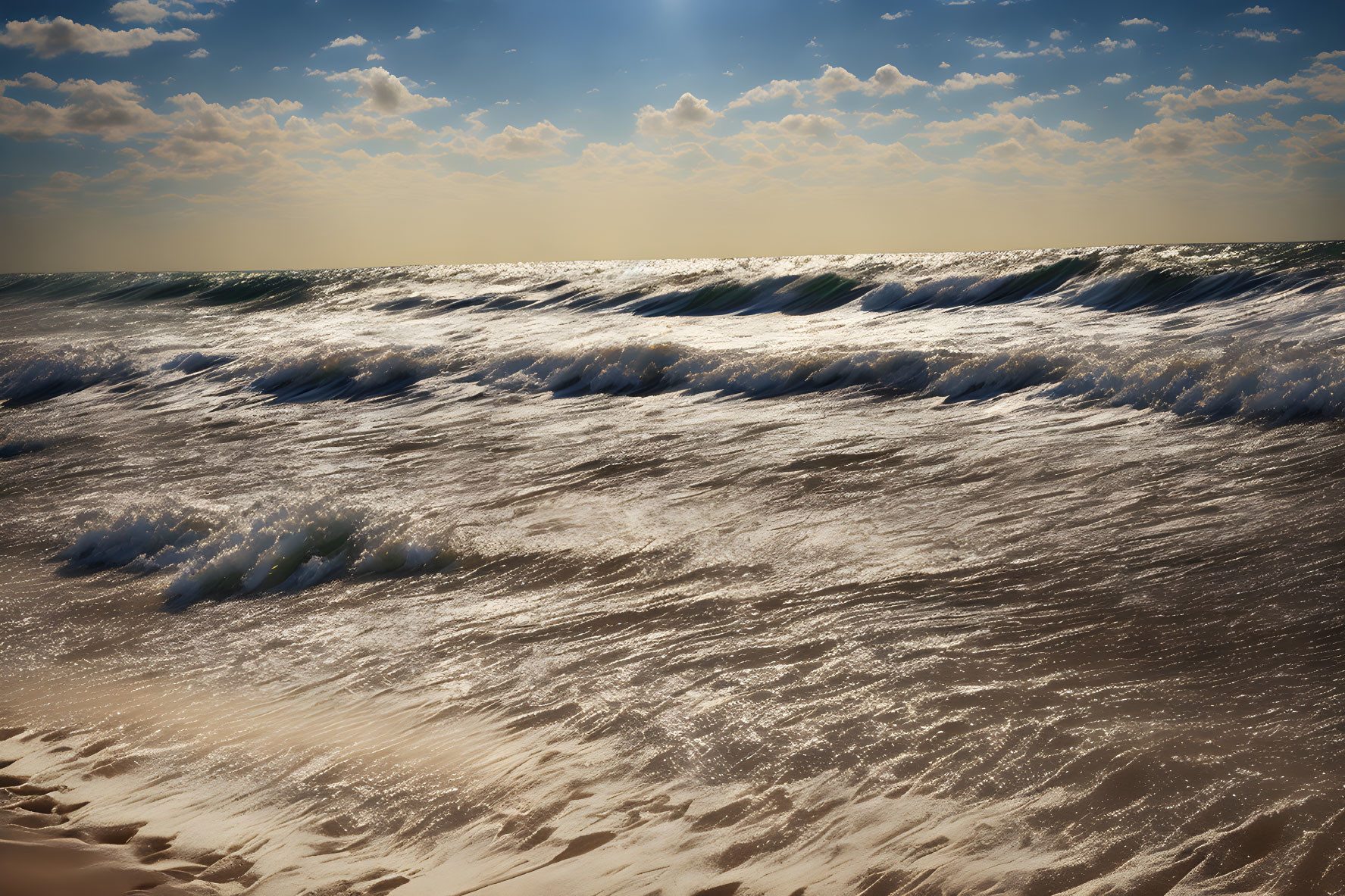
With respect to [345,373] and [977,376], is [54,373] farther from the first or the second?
[977,376]

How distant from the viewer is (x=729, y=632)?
4605 mm

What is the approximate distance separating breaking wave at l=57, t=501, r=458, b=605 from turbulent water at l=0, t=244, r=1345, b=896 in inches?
1.2

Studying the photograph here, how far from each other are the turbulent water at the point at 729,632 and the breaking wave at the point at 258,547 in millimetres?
30

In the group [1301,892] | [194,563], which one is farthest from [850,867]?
[194,563]

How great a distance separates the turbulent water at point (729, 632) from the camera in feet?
9.85

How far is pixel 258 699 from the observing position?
4.39 metres

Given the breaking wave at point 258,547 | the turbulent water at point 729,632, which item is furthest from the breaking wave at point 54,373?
the breaking wave at point 258,547

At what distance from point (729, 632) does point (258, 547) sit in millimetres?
3628

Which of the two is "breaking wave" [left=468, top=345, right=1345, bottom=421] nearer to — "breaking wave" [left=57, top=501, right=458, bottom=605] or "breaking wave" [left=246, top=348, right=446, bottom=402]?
"breaking wave" [left=246, top=348, right=446, bottom=402]

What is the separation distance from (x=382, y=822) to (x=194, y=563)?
3.69 meters

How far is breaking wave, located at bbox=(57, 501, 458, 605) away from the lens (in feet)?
19.5

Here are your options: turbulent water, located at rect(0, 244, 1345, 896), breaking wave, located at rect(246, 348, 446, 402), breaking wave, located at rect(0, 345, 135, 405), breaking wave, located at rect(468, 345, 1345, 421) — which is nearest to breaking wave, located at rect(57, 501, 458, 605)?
turbulent water, located at rect(0, 244, 1345, 896)

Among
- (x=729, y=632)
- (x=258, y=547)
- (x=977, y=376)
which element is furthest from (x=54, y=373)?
(x=729, y=632)

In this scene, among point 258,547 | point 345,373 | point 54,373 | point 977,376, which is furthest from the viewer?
point 54,373
